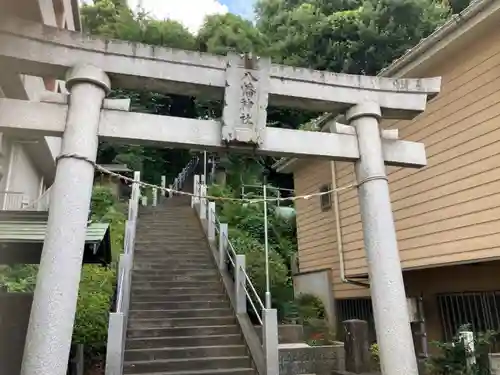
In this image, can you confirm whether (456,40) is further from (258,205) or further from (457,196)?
(258,205)

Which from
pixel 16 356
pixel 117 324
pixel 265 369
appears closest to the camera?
pixel 16 356

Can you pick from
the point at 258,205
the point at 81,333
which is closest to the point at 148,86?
the point at 81,333

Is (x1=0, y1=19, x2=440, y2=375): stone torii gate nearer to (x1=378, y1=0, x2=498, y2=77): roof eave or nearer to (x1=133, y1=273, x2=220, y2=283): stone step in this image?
(x1=378, y1=0, x2=498, y2=77): roof eave

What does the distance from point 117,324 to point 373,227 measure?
4188 mm

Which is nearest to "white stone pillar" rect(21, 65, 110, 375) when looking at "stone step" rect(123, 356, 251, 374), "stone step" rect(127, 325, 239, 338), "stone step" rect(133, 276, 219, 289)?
"stone step" rect(123, 356, 251, 374)

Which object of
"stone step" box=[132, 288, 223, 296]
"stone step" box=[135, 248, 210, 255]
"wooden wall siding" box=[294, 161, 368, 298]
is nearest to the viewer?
"stone step" box=[132, 288, 223, 296]

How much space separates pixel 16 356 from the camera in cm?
507

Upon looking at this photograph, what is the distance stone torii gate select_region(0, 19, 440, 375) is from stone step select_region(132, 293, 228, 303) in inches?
209

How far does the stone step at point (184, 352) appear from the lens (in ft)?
25.3

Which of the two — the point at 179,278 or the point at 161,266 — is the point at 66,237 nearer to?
the point at 179,278

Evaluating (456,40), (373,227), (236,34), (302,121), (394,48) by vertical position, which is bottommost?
(373,227)

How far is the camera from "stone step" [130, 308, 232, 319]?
899 cm

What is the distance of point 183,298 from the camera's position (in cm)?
972

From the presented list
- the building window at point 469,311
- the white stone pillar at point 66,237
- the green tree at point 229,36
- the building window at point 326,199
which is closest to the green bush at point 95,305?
the white stone pillar at point 66,237
